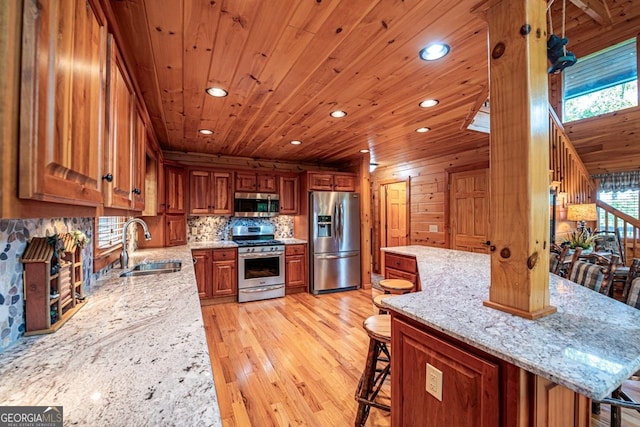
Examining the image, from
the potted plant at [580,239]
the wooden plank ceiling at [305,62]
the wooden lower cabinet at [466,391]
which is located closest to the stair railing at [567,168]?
the potted plant at [580,239]

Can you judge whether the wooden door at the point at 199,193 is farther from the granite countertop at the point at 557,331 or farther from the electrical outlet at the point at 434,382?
the electrical outlet at the point at 434,382

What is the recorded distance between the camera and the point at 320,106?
2525mm

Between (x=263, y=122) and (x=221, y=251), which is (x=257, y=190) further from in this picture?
(x=263, y=122)

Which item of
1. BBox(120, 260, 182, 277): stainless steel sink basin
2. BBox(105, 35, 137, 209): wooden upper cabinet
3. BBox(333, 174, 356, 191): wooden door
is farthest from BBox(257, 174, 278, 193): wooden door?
BBox(105, 35, 137, 209): wooden upper cabinet

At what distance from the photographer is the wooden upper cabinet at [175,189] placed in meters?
3.96

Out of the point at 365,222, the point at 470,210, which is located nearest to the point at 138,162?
the point at 365,222

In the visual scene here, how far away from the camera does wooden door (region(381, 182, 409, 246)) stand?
6.10 meters

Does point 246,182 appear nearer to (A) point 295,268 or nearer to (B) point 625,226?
(A) point 295,268

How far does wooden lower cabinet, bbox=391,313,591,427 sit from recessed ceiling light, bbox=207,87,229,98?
6.64 ft

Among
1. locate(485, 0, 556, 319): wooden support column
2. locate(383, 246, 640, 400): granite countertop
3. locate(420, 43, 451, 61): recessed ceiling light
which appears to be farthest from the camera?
locate(420, 43, 451, 61): recessed ceiling light

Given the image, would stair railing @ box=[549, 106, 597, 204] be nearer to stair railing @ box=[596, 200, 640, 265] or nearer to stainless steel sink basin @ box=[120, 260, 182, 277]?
stair railing @ box=[596, 200, 640, 265]

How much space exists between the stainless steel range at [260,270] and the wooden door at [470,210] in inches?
110

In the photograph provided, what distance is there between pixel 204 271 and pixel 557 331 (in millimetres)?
3960

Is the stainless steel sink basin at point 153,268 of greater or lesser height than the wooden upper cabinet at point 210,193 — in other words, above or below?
below
